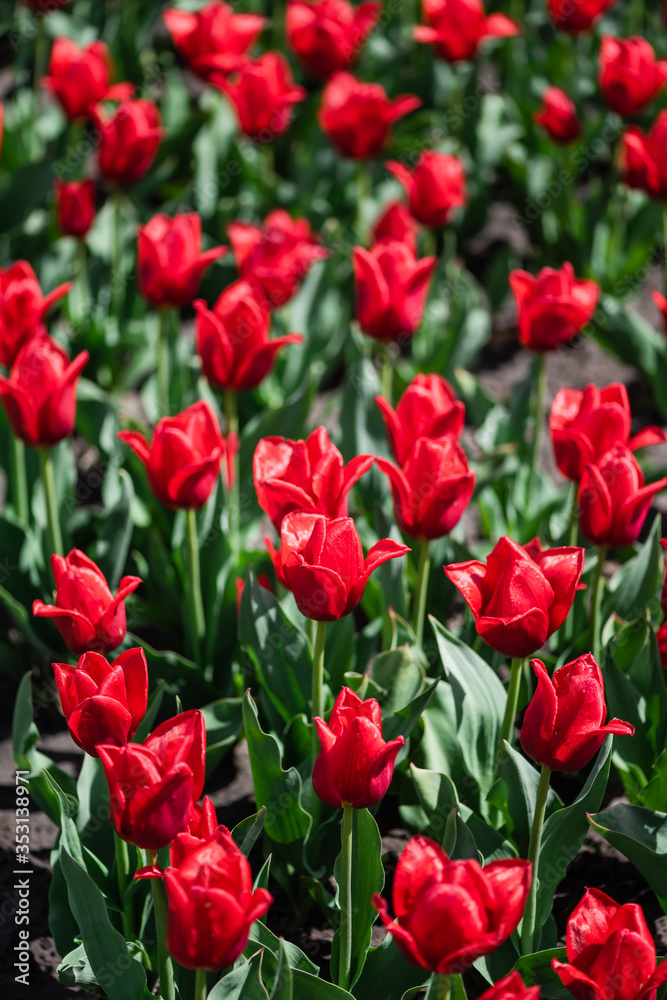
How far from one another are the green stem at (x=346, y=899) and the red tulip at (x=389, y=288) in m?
1.21

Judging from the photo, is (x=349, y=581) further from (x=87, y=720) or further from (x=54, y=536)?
(x=54, y=536)

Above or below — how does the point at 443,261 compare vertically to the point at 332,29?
below

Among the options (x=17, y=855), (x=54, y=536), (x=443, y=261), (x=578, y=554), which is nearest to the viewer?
(x=578, y=554)

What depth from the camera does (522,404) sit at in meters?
2.77

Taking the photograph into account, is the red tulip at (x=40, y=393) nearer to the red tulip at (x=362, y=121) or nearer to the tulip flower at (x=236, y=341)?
the tulip flower at (x=236, y=341)

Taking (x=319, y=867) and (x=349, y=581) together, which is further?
(x=319, y=867)

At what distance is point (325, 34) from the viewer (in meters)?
3.44

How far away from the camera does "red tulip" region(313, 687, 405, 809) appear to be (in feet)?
4.17

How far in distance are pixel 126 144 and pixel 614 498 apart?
67.3 inches

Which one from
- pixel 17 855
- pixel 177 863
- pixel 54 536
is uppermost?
pixel 177 863

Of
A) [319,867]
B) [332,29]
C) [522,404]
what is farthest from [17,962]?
[332,29]

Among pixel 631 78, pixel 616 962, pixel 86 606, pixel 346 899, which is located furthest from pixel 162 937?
pixel 631 78

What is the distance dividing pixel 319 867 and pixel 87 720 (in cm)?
69

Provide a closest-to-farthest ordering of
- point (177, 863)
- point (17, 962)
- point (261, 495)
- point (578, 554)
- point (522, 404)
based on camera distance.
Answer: point (177, 863), point (578, 554), point (261, 495), point (17, 962), point (522, 404)
